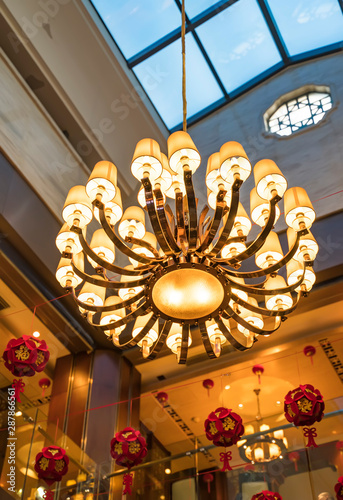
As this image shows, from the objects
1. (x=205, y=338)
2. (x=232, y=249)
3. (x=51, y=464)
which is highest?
(x=232, y=249)

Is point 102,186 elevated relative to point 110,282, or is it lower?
elevated

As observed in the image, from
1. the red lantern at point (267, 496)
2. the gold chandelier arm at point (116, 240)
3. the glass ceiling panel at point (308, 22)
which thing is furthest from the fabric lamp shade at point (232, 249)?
the glass ceiling panel at point (308, 22)

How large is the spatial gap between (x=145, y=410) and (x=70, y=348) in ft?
6.10

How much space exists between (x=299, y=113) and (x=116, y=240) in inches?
236

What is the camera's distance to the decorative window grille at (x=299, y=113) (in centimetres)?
880

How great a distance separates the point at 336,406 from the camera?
22.0 ft

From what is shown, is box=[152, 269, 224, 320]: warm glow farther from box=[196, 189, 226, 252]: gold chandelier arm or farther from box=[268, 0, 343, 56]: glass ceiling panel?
box=[268, 0, 343, 56]: glass ceiling panel

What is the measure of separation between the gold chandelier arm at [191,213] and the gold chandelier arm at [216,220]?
0.06 m

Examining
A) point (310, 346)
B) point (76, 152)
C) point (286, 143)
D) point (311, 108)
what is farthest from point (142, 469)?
point (311, 108)

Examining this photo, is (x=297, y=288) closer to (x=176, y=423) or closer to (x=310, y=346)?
(x=310, y=346)

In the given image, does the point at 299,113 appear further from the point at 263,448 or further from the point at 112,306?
the point at 112,306

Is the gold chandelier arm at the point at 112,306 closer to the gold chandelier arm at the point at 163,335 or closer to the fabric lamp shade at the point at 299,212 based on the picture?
the gold chandelier arm at the point at 163,335

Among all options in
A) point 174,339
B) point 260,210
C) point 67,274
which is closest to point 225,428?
point 174,339

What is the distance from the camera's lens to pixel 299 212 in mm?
3947
